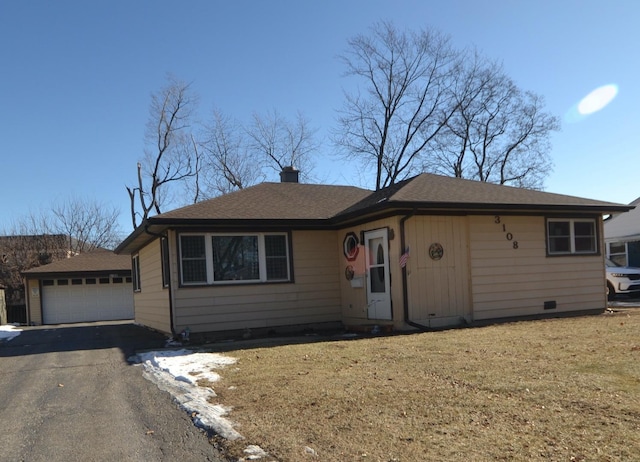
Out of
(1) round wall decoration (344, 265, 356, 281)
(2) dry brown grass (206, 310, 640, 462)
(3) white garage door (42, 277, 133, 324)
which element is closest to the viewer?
(2) dry brown grass (206, 310, 640, 462)

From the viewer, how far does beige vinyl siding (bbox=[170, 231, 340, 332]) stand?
37.0 feet

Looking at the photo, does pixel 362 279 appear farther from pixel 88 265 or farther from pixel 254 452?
pixel 88 265

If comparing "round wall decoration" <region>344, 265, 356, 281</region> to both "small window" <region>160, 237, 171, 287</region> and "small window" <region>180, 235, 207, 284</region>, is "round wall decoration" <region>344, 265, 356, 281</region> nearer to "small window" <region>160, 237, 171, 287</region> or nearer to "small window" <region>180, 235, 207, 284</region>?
"small window" <region>180, 235, 207, 284</region>

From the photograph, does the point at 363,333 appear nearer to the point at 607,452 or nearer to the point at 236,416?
the point at 236,416

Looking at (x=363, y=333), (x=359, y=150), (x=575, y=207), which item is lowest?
(x=363, y=333)

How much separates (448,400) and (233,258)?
296 inches

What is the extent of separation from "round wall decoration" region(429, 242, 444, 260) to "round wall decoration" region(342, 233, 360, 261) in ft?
5.78

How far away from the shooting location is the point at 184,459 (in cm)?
402

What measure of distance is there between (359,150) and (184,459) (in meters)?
27.9

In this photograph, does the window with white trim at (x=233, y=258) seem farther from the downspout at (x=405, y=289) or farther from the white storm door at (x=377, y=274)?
the downspout at (x=405, y=289)

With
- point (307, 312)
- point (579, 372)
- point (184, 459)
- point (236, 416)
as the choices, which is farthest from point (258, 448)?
point (307, 312)

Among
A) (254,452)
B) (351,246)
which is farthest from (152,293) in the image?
(254,452)

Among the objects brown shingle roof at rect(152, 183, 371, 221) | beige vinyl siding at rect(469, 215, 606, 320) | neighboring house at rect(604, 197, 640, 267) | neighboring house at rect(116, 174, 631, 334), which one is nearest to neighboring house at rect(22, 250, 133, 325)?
neighboring house at rect(116, 174, 631, 334)

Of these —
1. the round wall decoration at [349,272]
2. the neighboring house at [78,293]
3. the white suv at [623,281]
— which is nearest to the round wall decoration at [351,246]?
the round wall decoration at [349,272]
